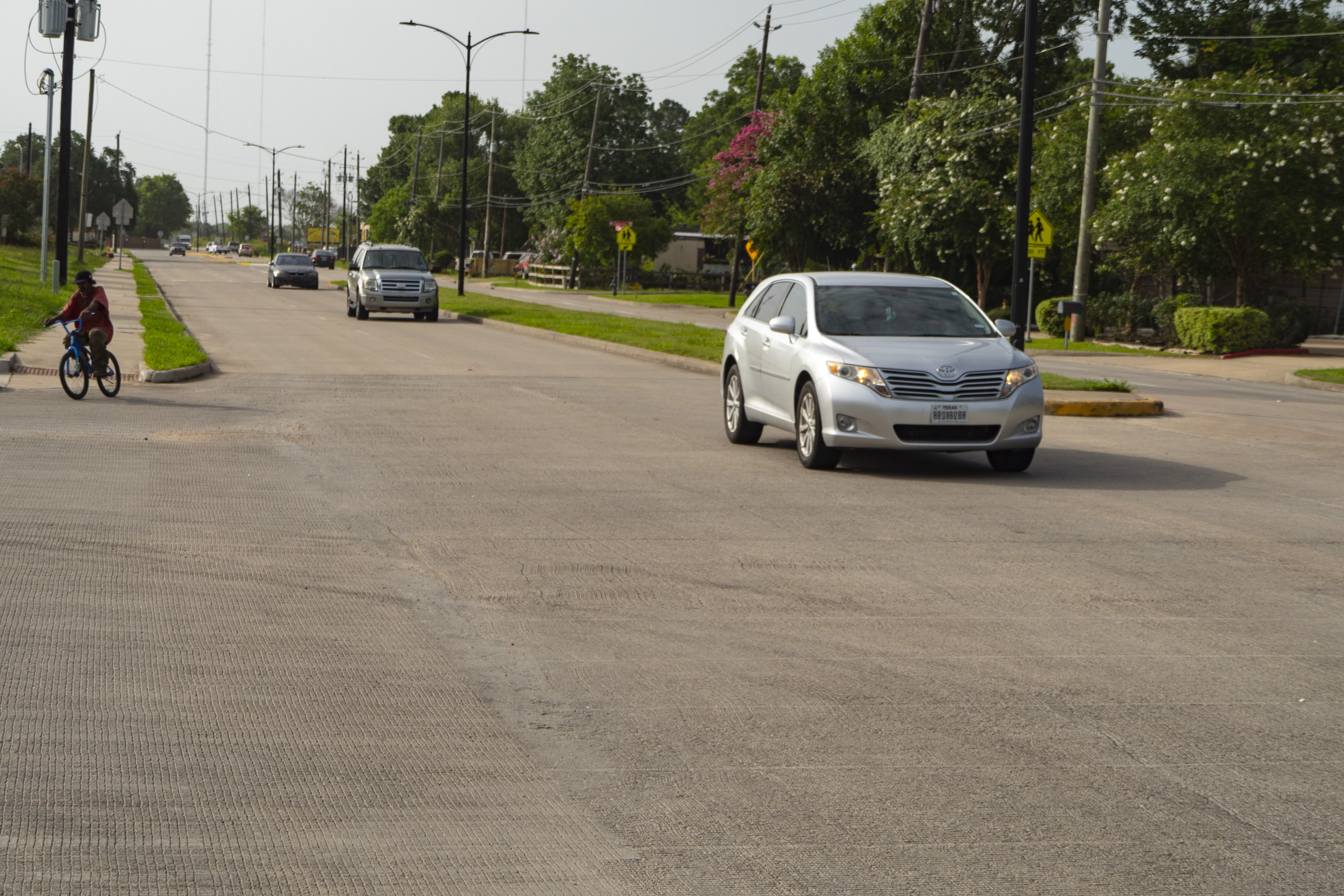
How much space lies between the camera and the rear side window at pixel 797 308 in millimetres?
13031

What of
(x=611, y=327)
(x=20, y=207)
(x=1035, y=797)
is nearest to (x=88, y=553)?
(x=1035, y=797)

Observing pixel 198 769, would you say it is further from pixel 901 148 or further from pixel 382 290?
pixel 901 148

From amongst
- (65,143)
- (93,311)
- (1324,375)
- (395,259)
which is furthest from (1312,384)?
(65,143)

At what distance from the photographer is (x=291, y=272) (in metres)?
59.8

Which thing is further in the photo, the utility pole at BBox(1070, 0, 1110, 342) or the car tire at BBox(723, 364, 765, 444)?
the utility pole at BBox(1070, 0, 1110, 342)

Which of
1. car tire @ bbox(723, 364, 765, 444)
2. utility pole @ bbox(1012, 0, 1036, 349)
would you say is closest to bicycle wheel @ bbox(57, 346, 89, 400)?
car tire @ bbox(723, 364, 765, 444)

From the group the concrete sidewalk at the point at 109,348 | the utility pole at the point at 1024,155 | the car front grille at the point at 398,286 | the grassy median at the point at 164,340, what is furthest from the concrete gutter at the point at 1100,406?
the car front grille at the point at 398,286

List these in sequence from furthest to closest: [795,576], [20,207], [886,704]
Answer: [20,207] < [795,576] < [886,704]

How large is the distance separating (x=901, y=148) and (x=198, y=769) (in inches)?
1817

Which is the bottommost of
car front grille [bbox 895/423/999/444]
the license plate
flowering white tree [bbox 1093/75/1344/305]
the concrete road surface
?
the concrete road surface

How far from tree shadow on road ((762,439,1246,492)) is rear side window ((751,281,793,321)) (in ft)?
4.17

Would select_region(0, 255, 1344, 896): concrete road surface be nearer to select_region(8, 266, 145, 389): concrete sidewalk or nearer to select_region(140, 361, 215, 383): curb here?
select_region(140, 361, 215, 383): curb

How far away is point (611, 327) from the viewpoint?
3378cm

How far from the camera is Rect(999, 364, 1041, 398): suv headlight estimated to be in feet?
39.1
